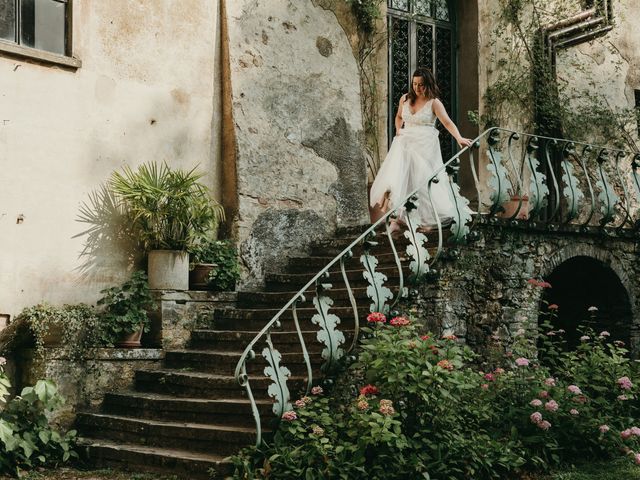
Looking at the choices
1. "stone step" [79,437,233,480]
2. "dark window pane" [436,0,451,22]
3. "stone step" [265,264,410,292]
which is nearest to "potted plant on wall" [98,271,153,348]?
"stone step" [79,437,233,480]

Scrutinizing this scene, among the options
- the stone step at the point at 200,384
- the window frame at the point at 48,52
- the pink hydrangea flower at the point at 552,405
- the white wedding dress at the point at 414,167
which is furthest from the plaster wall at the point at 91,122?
the pink hydrangea flower at the point at 552,405

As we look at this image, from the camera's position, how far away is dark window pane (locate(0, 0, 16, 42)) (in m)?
8.30

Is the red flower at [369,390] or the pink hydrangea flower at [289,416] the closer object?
the pink hydrangea flower at [289,416]

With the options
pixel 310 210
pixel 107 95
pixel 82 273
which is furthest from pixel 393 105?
pixel 82 273

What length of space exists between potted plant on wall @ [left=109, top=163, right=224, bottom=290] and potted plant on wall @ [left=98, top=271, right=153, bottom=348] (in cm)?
15

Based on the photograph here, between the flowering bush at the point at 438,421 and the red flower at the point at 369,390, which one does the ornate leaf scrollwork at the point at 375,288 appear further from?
the red flower at the point at 369,390

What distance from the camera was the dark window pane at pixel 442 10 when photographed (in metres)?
12.3

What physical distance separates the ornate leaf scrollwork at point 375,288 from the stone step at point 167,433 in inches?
53.4

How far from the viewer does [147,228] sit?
28.9 feet

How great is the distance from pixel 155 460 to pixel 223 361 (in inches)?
49.6

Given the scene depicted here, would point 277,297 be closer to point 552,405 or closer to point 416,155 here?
point 416,155

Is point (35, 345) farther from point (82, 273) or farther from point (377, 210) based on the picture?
point (377, 210)

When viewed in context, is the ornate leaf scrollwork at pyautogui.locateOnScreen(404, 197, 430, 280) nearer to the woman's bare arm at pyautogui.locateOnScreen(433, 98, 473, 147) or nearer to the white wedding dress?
the white wedding dress

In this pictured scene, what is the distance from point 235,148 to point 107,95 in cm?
137
